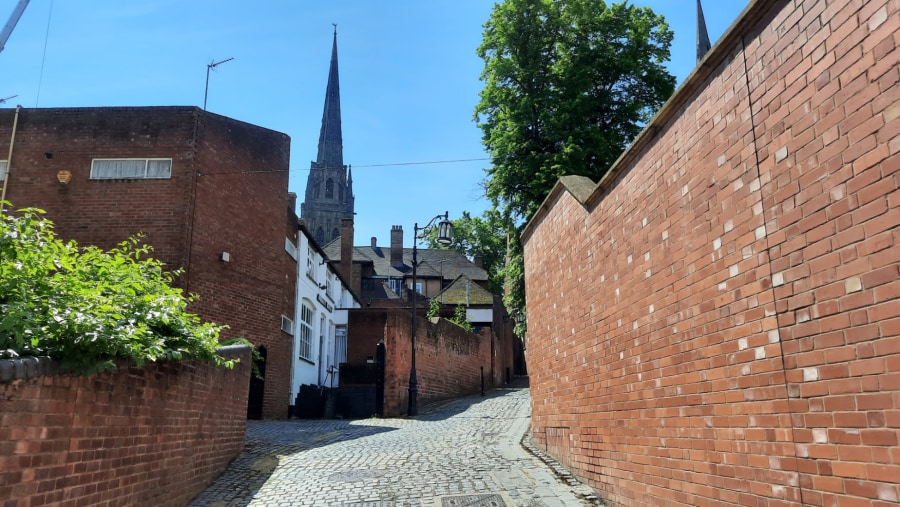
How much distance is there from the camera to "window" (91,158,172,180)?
16078mm

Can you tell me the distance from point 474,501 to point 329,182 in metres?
Answer: 84.2

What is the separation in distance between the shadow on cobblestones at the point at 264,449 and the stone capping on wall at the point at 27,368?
3249mm

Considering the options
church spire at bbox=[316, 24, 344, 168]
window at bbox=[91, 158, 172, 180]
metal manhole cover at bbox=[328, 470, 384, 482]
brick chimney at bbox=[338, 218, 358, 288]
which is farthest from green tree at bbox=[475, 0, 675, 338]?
church spire at bbox=[316, 24, 344, 168]

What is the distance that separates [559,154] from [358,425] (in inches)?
363

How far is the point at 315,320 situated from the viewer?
24.0 m

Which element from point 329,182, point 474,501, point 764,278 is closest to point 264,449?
point 474,501

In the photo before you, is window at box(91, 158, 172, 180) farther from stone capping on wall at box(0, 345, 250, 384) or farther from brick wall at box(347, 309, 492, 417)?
stone capping on wall at box(0, 345, 250, 384)

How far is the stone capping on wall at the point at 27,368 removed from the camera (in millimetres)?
4152

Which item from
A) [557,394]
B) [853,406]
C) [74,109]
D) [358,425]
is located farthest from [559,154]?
[853,406]

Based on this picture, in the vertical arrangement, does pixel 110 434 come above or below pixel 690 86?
below

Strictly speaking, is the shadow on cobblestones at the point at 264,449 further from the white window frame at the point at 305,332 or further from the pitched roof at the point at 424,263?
the pitched roof at the point at 424,263

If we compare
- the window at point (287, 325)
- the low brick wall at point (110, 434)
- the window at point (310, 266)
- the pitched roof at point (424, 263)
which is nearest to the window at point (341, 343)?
the window at point (310, 266)

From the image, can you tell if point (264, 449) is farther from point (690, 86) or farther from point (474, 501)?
point (690, 86)

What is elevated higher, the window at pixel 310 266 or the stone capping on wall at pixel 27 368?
the window at pixel 310 266
